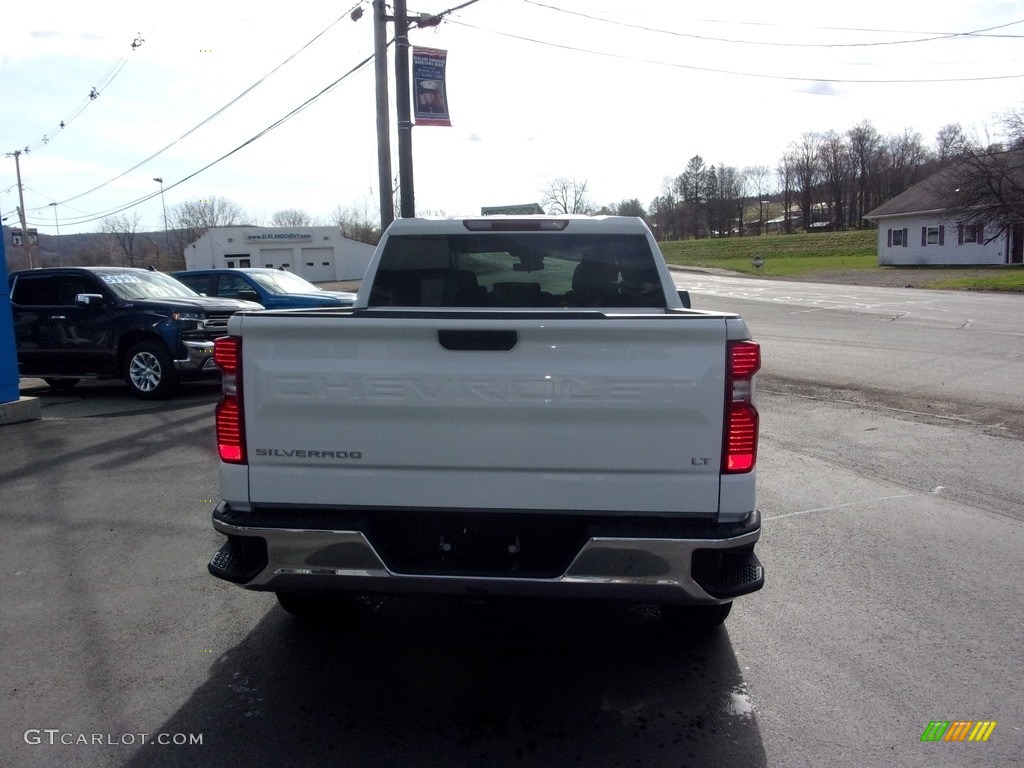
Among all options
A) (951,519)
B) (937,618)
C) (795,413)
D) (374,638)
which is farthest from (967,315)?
(374,638)

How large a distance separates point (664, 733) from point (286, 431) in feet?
6.40

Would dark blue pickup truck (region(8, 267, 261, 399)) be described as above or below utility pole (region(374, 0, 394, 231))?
below

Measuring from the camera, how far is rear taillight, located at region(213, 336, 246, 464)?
3469mm

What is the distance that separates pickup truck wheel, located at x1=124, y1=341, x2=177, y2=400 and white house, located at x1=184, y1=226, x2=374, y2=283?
59.2 m

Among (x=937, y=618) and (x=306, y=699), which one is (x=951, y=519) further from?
(x=306, y=699)

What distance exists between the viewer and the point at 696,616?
4.17 m

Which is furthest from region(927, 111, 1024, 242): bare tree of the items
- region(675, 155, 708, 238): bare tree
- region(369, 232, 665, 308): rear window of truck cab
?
region(675, 155, 708, 238): bare tree

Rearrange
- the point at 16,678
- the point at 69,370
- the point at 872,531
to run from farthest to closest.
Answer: the point at 69,370
the point at 872,531
the point at 16,678

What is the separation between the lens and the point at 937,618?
14.7ft

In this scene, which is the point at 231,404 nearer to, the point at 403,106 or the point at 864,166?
the point at 403,106

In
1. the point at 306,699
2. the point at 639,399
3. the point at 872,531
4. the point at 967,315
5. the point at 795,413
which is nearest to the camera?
the point at 639,399

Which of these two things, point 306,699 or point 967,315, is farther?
point 967,315

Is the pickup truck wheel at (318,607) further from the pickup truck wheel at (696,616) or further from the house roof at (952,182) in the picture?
the house roof at (952,182)

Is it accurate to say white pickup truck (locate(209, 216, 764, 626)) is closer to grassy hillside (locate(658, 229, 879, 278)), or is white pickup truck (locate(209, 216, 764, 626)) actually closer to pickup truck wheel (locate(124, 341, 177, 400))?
pickup truck wheel (locate(124, 341, 177, 400))
